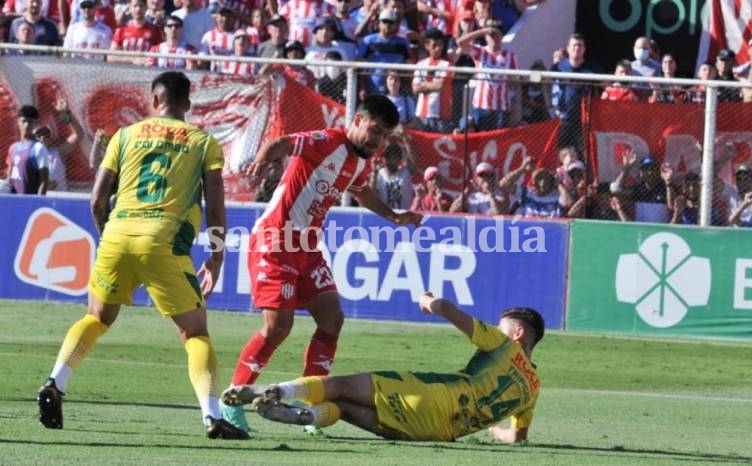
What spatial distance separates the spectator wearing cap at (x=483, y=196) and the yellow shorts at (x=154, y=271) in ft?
31.4

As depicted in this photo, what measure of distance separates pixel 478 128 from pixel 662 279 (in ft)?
9.21

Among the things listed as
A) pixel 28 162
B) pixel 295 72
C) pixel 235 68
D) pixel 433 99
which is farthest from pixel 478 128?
pixel 28 162

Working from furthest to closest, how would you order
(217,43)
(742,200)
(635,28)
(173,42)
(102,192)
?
(635,28) < (217,43) < (173,42) < (742,200) < (102,192)

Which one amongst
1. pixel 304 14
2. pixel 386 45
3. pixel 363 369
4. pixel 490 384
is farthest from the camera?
pixel 304 14

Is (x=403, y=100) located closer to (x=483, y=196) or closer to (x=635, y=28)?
(x=483, y=196)

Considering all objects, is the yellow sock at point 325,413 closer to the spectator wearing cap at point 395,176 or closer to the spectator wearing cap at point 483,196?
the spectator wearing cap at point 483,196

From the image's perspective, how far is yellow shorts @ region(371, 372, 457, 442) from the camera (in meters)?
9.03

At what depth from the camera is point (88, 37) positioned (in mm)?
22109

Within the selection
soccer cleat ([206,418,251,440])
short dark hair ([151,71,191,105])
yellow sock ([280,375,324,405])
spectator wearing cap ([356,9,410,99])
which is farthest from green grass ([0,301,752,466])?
spectator wearing cap ([356,9,410,99])

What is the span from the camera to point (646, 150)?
18188 millimetres

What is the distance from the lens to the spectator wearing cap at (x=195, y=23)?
73.2ft

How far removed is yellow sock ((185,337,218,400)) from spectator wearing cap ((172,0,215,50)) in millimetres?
13632

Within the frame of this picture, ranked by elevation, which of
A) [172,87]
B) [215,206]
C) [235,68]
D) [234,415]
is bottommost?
[234,415]

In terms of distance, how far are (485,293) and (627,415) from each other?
6510 mm
